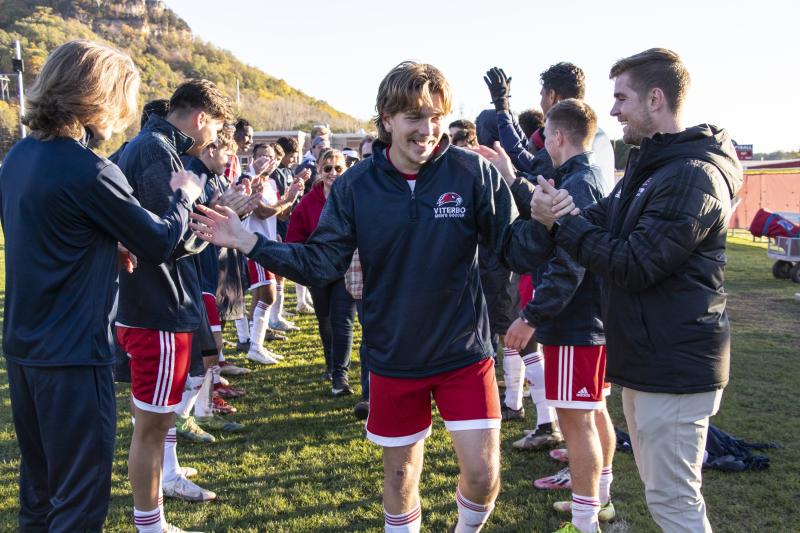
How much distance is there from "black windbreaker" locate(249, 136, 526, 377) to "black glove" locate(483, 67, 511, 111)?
1796 mm

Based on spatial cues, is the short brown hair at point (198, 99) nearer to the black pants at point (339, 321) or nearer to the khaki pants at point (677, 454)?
the khaki pants at point (677, 454)

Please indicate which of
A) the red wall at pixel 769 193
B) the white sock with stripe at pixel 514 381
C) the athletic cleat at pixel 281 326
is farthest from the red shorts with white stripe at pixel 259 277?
the red wall at pixel 769 193

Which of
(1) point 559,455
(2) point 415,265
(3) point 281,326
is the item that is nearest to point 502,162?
(2) point 415,265

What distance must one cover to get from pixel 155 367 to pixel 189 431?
6.09ft

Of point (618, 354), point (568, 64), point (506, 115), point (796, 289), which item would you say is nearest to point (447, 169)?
point (618, 354)

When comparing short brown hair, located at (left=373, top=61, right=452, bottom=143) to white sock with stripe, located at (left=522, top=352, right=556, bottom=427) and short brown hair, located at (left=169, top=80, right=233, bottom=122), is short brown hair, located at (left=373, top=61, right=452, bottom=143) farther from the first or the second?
white sock with stripe, located at (left=522, top=352, right=556, bottom=427)

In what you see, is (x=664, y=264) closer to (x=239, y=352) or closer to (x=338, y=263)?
(x=338, y=263)

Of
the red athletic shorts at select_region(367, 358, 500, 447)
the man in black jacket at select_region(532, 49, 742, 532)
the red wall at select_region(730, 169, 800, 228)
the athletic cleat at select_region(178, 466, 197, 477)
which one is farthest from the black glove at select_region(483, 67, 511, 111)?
the red wall at select_region(730, 169, 800, 228)

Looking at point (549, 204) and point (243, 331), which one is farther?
point (243, 331)

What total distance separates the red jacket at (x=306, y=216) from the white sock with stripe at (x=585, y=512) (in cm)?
354

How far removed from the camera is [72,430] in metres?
2.23

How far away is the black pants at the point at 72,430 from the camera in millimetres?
2232

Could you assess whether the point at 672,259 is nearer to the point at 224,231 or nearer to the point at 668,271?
the point at 668,271

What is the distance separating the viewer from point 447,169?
2.71 metres
